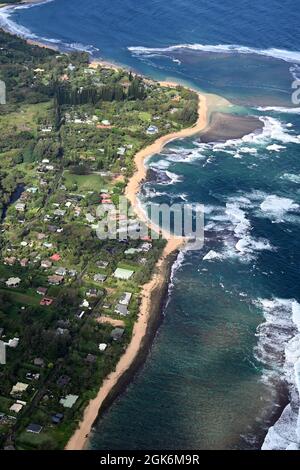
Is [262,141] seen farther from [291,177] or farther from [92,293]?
[92,293]

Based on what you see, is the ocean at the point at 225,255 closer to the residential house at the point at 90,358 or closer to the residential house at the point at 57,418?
the residential house at the point at 57,418

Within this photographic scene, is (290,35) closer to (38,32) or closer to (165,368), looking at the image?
A: (38,32)

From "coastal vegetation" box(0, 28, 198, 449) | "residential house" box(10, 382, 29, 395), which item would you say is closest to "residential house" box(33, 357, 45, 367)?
"coastal vegetation" box(0, 28, 198, 449)

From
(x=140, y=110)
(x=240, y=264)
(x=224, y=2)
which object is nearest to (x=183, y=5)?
(x=224, y=2)

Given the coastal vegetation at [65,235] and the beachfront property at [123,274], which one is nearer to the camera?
the coastal vegetation at [65,235]

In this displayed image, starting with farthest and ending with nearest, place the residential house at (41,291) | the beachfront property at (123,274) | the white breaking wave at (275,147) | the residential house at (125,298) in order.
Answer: the white breaking wave at (275,147)
the beachfront property at (123,274)
the residential house at (41,291)
the residential house at (125,298)

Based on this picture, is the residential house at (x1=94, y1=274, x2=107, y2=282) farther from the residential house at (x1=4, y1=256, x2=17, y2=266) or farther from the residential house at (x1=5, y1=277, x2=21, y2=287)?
the residential house at (x1=4, y1=256, x2=17, y2=266)

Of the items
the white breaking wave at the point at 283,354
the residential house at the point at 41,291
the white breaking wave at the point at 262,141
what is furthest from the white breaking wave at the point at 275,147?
the residential house at the point at 41,291
